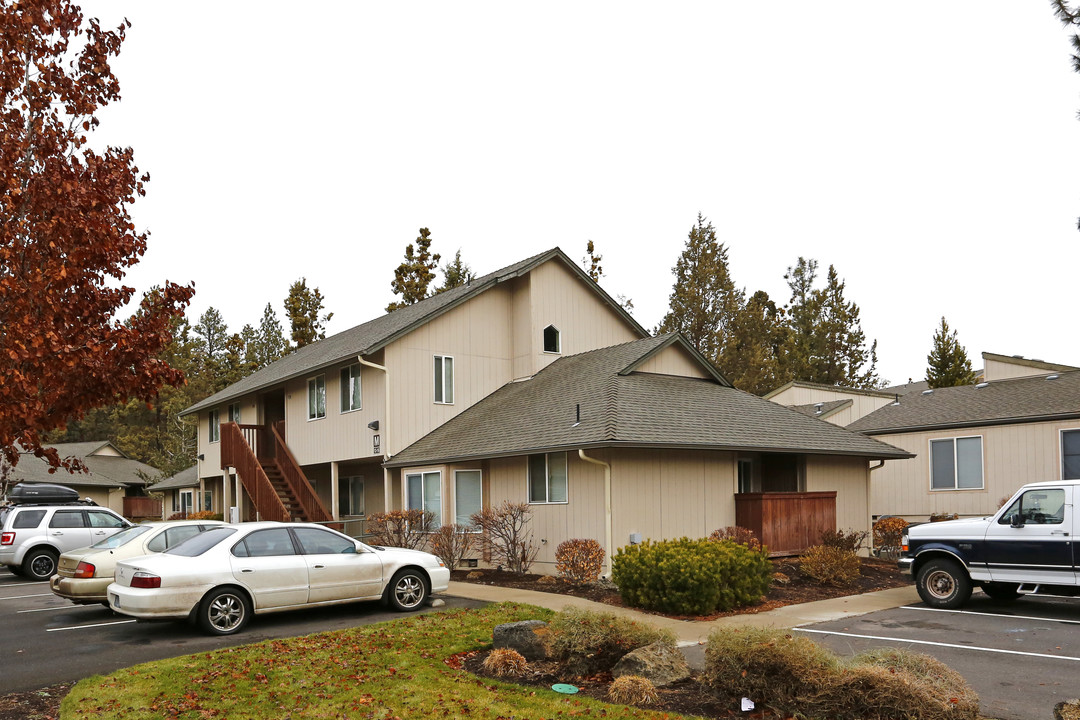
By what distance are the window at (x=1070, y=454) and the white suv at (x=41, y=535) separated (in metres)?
23.8

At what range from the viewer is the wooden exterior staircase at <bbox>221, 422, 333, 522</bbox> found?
2489 cm

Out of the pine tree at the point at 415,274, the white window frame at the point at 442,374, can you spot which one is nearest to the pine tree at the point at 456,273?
the pine tree at the point at 415,274

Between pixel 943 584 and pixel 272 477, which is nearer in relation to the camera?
pixel 943 584

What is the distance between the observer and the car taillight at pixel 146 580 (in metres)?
11.5

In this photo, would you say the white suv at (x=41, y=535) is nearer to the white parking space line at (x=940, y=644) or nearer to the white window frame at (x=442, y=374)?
the white window frame at (x=442, y=374)

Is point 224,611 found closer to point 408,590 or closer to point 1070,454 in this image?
point 408,590

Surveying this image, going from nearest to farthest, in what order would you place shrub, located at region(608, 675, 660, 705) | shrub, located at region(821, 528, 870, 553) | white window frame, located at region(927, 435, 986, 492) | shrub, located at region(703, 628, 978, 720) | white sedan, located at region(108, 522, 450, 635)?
shrub, located at region(703, 628, 978, 720) < shrub, located at region(608, 675, 660, 705) < white sedan, located at region(108, 522, 450, 635) < shrub, located at region(821, 528, 870, 553) < white window frame, located at region(927, 435, 986, 492)

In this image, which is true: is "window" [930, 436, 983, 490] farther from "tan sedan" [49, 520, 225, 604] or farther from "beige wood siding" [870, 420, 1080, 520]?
"tan sedan" [49, 520, 225, 604]

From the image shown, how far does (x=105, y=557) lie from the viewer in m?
14.6

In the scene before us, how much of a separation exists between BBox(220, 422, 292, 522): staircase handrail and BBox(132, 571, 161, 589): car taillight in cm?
1220

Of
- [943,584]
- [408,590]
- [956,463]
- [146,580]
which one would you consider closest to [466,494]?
[408,590]

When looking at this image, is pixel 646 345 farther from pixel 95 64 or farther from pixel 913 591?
pixel 95 64

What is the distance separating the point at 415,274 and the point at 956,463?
110 feet

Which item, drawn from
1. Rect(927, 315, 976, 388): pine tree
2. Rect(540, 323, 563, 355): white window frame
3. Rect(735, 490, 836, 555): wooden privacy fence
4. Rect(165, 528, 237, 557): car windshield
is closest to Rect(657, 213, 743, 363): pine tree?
Rect(927, 315, 976, 388): pine tree
